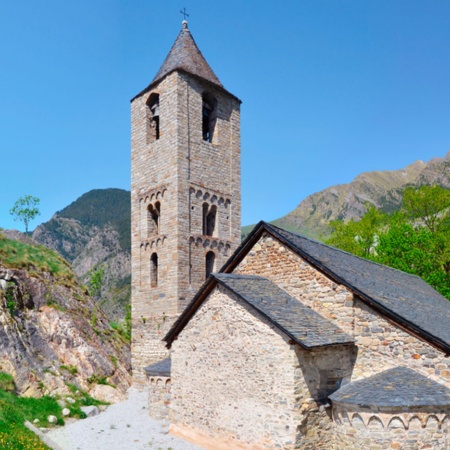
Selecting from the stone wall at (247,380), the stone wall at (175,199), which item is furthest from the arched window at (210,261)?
the stone wall at (247,380)

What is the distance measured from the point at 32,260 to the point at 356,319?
616 inches

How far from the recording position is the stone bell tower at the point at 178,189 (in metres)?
19.2

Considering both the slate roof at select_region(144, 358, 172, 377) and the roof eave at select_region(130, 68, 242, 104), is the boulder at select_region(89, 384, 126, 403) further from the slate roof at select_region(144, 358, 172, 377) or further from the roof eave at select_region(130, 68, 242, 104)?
the roof eave at select_region(130, 68, 242, 104)

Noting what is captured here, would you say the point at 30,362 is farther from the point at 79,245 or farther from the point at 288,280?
the point at 79,245

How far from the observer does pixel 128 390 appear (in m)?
18.7

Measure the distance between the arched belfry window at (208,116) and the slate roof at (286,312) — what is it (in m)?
12.1

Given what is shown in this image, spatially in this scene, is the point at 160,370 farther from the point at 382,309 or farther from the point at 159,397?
the point at 382,309

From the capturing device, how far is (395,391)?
845cm

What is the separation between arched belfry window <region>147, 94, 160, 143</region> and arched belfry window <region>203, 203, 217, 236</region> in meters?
4.52

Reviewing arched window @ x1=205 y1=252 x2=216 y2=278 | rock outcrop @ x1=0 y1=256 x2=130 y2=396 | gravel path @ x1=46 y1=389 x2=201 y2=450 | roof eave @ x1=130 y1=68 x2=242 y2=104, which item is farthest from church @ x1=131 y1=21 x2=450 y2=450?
roof eave @ x1=130 y1=68 x2=242 y2=104

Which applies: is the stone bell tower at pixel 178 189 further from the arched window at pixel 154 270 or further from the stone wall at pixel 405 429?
the stone wall at pixel 405 429

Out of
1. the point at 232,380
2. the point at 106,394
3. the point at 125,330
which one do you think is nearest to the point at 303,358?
the point at 232,380

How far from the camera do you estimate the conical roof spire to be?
20.5m

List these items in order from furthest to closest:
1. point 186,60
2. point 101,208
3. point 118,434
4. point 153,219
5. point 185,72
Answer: point 101,208
point 153,219
point 186,60
point 185,72
point 118,434
